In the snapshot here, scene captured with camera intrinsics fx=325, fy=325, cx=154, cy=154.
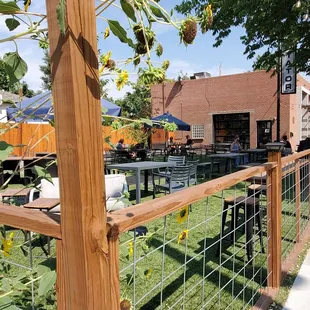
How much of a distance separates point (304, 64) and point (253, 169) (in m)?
7.74

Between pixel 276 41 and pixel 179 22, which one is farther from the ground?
pixel 276 41

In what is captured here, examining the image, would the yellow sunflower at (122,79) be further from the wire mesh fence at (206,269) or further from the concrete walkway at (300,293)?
the concrete walkway at (300,293)

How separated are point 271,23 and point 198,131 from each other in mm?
17367

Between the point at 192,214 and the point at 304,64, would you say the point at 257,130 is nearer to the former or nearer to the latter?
the point at 304,64

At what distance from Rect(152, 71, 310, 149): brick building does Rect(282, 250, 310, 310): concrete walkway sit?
62.1 ft

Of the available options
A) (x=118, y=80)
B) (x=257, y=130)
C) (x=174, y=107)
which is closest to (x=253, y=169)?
(x=118, y=80)

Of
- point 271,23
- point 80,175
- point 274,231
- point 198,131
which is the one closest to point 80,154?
point 80,175

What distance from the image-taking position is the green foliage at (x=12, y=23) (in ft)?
3.21

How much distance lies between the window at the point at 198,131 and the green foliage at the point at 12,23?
24.3 m

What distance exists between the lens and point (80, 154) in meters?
0.84

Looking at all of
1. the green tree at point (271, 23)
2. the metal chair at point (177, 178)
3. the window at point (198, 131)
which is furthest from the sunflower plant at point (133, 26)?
the window at point (198, 131)

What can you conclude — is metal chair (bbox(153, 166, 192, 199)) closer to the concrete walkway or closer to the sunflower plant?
the concrete walkway

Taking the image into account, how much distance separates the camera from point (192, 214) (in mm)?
5797

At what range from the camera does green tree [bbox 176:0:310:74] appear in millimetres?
7504
